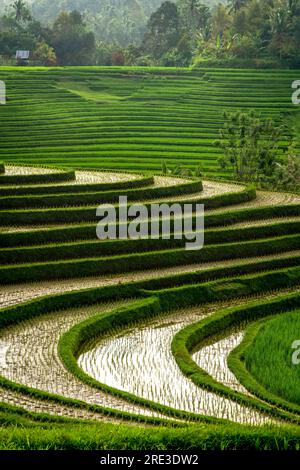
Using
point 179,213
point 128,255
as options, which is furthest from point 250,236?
point 128,255

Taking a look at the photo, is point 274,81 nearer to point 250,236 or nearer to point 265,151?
point 265,151

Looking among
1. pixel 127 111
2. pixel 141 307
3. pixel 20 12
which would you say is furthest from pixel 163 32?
pixel 141 307

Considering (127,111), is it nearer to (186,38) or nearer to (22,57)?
(22,57)

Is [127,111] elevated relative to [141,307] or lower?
elevated

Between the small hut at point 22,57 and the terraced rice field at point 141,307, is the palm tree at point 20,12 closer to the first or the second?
the small hut at point 22,57

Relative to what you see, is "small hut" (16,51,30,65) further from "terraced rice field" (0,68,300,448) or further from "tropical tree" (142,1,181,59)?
"terraced rice field" (0,68,300,448)

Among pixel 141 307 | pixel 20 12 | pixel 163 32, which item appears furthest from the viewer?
pixel 163 32

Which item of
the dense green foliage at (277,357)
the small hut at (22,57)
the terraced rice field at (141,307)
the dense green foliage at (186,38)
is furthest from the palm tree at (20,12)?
the dense green foliage at (277,357)
